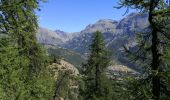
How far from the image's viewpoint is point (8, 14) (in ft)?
43.9

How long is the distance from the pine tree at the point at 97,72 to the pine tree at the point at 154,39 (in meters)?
29.8

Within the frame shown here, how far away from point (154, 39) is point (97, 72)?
31.4 m

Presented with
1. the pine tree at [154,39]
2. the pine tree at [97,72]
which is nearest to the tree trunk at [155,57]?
the pine tree at [154,39]

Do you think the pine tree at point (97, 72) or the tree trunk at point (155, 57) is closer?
the tree trunk at point (155, 57)

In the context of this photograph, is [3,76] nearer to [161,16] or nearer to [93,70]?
[161,16]

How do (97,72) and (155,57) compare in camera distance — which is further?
(97,72)

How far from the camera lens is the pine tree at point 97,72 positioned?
46500 mm

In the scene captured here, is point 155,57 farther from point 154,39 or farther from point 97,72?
point 97,72

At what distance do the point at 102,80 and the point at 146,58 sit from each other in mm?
30586

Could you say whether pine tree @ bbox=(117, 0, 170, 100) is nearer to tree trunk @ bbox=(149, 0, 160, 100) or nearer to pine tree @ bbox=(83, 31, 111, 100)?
tree trunk @ bbox=(149, 0, 160, 100)

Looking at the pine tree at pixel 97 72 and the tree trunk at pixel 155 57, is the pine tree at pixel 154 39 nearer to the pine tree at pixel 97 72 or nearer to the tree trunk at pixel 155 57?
the tree trunk at pixel 155 57

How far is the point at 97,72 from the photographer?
4734 cm

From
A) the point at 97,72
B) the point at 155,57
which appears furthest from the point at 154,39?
the point at 97,72

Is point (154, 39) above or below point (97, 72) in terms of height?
above
